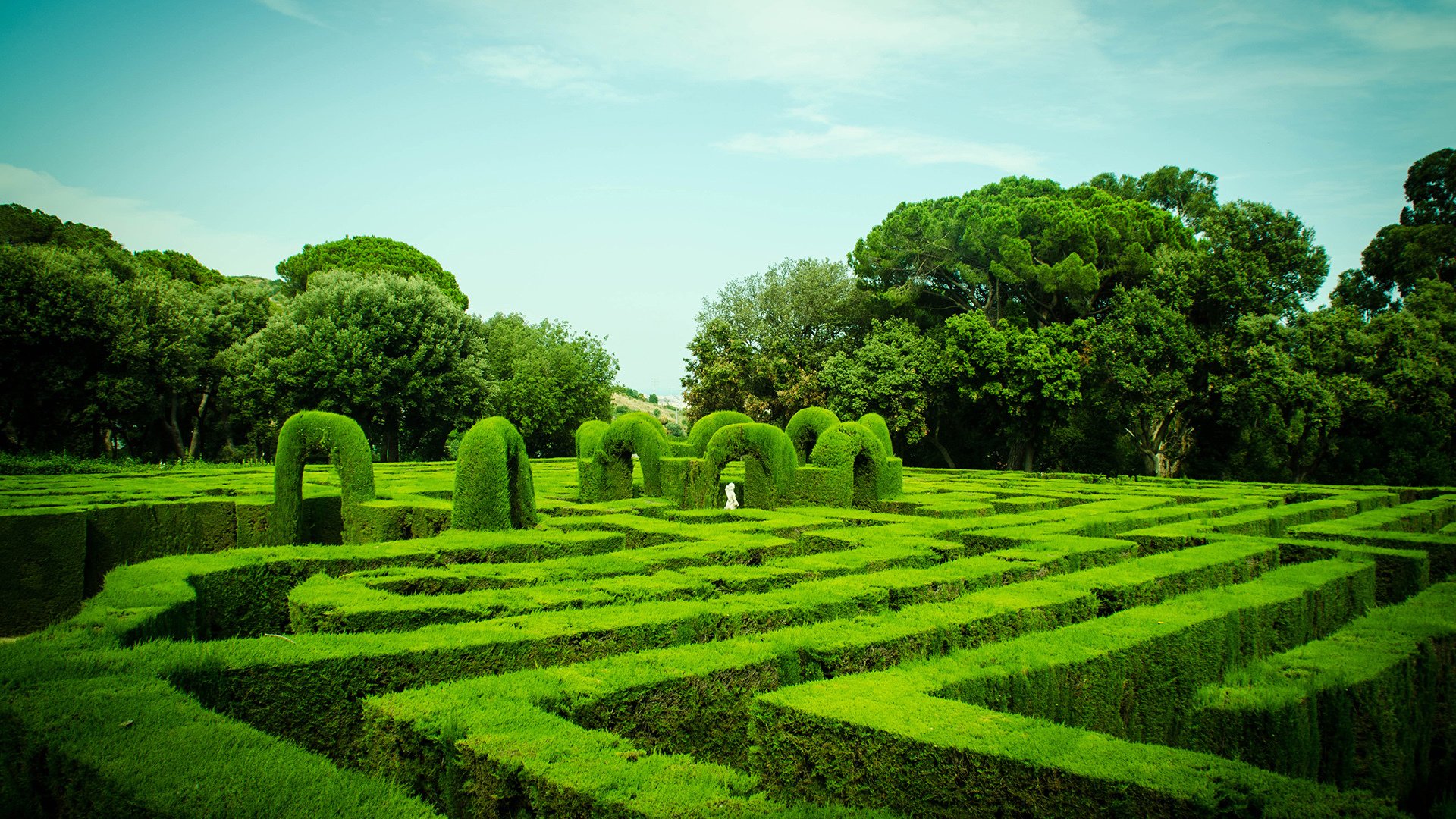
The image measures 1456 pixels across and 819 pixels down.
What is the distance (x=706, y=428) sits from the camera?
20562mm

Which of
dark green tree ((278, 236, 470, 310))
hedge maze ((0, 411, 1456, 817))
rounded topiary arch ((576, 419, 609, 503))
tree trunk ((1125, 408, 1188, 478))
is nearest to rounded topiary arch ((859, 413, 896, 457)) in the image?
rounded topiary arch ((576, 419, 609, 503))

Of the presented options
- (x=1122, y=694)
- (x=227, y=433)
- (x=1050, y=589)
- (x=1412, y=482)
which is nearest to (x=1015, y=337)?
(x=1412, y=482)

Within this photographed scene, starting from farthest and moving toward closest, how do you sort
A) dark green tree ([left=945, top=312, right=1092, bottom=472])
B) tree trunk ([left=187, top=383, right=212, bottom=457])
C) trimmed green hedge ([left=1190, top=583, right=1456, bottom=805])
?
tree trunk ([left=187, top=383, right=212, bottom=457]) < dark green tree ([left=945, top=312, right=1092, bottom=472]) < trimmed green hedge ([left=1190, top=583, right=1456, bottom=805])

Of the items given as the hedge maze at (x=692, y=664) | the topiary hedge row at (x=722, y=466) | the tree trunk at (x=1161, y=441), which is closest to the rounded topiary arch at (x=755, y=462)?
the topiary hedge row at (x=722, y=466)

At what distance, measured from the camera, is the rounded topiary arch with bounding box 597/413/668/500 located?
17.4 m

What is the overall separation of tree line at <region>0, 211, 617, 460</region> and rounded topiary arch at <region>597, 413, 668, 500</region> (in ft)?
76.4

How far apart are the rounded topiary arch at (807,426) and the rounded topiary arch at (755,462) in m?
→ 2.81

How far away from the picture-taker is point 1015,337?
1475 inches

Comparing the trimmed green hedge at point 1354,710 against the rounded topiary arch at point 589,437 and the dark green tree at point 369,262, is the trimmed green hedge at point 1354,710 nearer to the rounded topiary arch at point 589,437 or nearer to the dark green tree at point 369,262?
the rounded topiary arch at point 589,437

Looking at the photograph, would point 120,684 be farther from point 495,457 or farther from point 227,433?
point 227,433

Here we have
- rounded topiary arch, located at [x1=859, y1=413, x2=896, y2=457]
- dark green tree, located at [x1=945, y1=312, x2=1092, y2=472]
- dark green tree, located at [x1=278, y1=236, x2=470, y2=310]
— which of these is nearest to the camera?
rounded topiary arch, located at [x1=859, y1=413, x2=896, y2=457]

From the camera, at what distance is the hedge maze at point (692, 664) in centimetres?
410

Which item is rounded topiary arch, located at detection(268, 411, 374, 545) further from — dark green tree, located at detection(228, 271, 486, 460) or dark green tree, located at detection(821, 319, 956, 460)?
dark green tree, located at detection(821, 319, 956, 460)

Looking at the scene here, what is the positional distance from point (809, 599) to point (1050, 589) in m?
3.03
